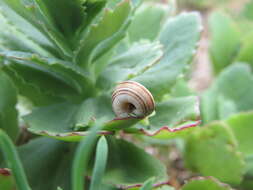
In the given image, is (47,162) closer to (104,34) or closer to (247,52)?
(104,34)

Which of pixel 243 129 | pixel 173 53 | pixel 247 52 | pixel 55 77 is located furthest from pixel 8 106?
pixel 247 52

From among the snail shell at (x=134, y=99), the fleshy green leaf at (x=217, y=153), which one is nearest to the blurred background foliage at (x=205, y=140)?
the fleshy green leaf at (x=217, y=153)

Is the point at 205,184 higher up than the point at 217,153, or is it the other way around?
the point at 217,153

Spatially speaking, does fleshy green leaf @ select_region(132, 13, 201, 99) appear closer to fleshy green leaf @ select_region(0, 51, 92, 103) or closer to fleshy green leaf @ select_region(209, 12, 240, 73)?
fleshy green leaf @ select_region(0, 51, 92, 103)

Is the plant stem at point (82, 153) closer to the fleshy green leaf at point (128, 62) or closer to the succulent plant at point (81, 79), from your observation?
the succulent plant at point (81, 79)

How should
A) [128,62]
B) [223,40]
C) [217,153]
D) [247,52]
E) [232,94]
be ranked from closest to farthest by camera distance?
1. [128,62]
2. [217,153]
3. [232,94]
4. [247,52]
5. [223,40]

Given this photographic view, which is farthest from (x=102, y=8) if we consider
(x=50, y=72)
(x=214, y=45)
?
(x=214, y=45)

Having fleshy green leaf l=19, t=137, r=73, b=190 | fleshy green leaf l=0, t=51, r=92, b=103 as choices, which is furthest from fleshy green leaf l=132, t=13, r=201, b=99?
fleshy green leaf l=19, t=137, r=73, b=190
